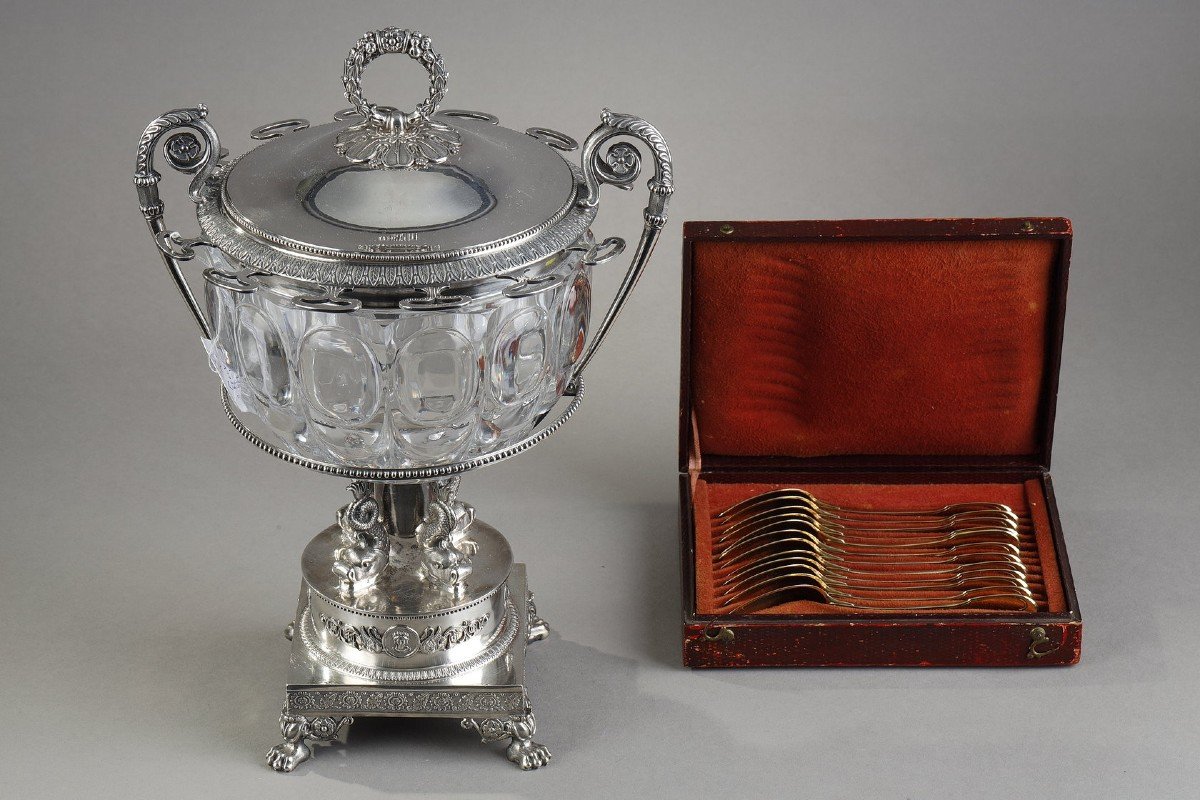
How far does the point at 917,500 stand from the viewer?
13.4 ft

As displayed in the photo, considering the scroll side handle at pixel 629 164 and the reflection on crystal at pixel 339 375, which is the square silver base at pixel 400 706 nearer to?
the reflection on crystal at pixel 339 375

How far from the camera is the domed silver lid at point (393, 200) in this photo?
2.91 metres

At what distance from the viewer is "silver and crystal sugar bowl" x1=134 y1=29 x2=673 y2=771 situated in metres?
2.95

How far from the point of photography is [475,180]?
3059 mm

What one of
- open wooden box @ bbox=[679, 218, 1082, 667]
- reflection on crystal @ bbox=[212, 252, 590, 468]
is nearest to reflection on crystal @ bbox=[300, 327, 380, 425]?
reflection on crystal @ bbox=[212, 252, 590, 468]

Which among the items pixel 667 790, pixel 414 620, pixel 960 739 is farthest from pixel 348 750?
pixel 960 739

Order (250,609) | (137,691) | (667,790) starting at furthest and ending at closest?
1. (250,609)
2. (137,691)
3. (667,790)

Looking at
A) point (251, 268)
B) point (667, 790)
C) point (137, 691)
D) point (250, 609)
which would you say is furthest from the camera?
point (250, 609)

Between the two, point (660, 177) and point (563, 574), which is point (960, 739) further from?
point (660, 177)

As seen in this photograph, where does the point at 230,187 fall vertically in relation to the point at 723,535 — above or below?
above

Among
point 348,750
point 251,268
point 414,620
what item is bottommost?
point 348,750

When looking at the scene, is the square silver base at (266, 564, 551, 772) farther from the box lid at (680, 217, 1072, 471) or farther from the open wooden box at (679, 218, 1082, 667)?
the box lid at (680, 217, 1072, 471)

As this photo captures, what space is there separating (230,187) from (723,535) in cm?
139

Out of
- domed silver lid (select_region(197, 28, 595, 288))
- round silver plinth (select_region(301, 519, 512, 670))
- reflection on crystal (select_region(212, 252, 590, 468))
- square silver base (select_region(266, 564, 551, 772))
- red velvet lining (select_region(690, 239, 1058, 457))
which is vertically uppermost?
domed silver lid (select_region(197, 28, 595, 288))
